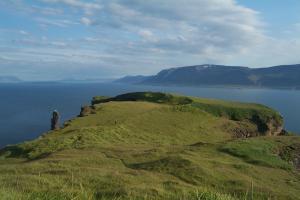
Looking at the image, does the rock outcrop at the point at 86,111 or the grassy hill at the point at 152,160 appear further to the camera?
the rock outcrop at the point at 86,111

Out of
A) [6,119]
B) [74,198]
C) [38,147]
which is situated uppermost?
[74,198]

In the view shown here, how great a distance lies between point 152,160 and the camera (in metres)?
28.2

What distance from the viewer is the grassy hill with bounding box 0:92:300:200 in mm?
16062

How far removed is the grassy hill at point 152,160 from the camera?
1606 centimetres

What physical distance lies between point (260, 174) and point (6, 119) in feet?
376

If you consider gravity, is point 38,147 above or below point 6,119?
above

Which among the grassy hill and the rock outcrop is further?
the rock outcrop

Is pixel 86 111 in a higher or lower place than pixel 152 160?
lower

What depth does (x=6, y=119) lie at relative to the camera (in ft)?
428

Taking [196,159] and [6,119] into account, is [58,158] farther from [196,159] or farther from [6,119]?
[6,119]

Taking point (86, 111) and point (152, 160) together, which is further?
point (86, 111)

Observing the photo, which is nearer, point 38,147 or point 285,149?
point 285,149

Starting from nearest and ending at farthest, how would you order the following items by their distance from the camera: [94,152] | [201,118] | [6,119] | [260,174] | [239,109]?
[260,174] → [94,152] → [201,118] → [239,109] → [6,119]

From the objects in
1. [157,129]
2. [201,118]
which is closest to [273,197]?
[157,129]
